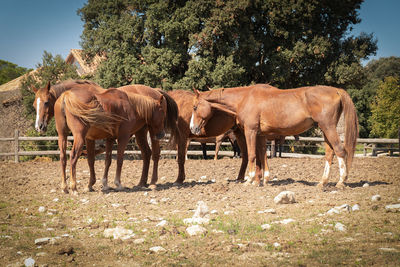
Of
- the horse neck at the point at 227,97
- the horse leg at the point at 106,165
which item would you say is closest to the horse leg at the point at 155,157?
the horse leg at the point at 106,165

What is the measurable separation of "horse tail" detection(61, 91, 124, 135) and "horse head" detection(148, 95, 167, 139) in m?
1.06

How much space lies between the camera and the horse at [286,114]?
7.14m

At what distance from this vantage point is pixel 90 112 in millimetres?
7000

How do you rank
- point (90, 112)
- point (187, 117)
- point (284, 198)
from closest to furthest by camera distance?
point (284, 198) → point (90, 112) → point (187, 117)

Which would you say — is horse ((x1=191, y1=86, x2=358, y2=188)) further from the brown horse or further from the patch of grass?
the patch of grass

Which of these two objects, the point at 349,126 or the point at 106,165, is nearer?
the point at 349,126

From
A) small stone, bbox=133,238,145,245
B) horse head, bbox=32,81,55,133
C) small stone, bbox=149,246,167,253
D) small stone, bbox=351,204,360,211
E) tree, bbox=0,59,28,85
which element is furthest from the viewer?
tree, bbox=0,59,28,85

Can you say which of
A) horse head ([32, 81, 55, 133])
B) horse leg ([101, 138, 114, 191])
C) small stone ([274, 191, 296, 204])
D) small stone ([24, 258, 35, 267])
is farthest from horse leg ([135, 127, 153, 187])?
small stone ([24, 258, 35, 267])

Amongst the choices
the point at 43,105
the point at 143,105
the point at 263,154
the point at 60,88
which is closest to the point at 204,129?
the point at 263,154

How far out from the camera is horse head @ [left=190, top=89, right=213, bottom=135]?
8.40 metres

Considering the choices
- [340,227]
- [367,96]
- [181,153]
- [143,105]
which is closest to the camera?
[340,227]

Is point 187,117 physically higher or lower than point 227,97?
lower

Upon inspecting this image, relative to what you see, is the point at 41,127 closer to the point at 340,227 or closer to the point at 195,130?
the point at 195,130

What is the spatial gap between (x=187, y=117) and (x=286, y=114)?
241cm
